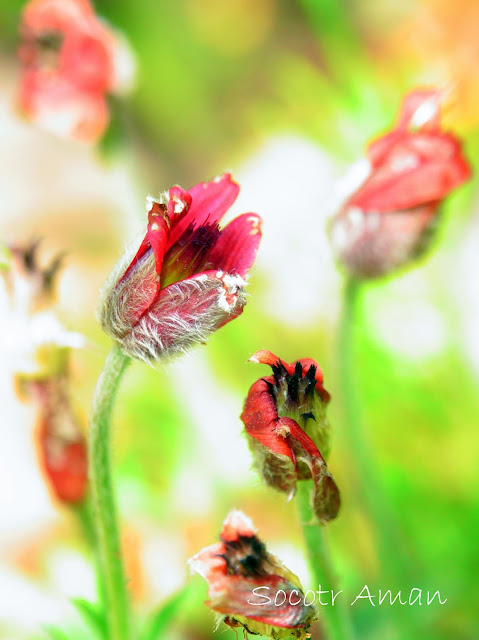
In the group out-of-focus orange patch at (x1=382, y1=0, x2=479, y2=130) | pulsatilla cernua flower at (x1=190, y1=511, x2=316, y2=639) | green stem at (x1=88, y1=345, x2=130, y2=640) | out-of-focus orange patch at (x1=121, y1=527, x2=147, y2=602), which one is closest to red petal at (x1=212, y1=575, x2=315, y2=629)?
pulsatilla cernua flower at (x1=190, y1=511, x2=316, y2=639)

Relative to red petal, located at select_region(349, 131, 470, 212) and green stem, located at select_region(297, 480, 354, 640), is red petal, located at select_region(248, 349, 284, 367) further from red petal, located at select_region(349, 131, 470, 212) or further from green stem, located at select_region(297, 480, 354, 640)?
red petal, located at select_region(349, 131, 470, 212)

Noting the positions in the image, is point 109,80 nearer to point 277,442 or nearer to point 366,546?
point 277,442

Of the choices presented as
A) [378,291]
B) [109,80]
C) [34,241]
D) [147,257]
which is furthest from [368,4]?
[147,257]

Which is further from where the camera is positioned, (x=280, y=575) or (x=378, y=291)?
(x=378, y=291)

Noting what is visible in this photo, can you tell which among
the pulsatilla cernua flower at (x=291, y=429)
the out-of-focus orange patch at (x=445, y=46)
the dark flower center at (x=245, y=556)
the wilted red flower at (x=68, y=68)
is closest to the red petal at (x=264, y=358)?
the pulsatilla cernua flower at (x=291, y=429)

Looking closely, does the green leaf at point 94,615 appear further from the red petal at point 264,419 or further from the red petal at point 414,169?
the red petal at point 414,169
